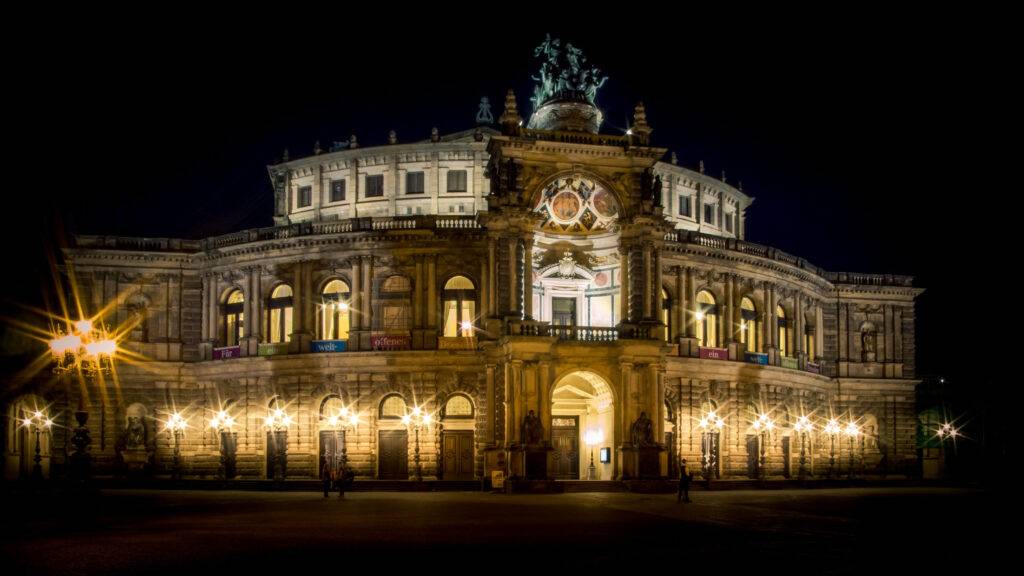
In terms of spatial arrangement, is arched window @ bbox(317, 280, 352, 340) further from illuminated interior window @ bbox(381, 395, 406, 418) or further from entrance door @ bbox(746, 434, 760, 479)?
entrance door @ bbox(746, 434, 760, 479)

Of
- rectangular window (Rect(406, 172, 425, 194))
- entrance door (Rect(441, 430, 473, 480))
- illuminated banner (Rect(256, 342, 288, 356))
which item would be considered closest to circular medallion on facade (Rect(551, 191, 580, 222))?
entrance door (Rect(441, 430, 473, 480))

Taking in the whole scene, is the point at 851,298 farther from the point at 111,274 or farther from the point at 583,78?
the point at 111,274

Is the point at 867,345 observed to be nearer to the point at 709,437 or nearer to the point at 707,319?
the point at 707,319

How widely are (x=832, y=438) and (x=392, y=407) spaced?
99.3 ft

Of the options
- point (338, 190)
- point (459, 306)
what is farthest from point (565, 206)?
point (338, 190)

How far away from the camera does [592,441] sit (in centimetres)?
5578

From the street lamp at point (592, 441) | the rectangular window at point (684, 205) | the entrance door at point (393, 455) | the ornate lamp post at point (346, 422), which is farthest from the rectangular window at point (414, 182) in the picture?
the street lamp at point (592, 441)

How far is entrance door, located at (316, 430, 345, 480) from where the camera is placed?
191ft

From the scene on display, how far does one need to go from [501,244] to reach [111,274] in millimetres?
25419

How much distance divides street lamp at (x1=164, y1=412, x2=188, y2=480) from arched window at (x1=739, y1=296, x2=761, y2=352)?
3386cm

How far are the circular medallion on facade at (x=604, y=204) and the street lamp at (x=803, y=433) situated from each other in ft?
69.3

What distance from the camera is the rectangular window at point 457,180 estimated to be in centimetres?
6619

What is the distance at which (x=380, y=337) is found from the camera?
2292 inches


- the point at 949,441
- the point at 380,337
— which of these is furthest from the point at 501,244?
the point at 949,441
